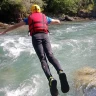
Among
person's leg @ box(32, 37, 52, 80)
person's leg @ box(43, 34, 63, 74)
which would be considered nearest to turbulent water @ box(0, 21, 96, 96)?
person's leg @ box(43, 34, 63, 74)

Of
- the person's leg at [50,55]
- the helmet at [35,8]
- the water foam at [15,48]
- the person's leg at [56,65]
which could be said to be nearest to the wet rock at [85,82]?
the person's leg at [56,65]

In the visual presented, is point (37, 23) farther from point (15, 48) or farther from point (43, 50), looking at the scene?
point (15, 48)

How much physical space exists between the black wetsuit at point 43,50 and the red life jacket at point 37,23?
12 centimetres

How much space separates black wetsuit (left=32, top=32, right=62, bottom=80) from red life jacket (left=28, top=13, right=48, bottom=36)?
12 centimetres

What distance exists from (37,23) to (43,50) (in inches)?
27.7

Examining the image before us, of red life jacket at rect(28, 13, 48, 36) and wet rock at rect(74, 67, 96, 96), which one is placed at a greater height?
red life jacket at rect(28, 13, 48, 36)

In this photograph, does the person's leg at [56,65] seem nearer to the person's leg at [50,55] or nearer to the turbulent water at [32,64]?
the person's leg at [50,55]

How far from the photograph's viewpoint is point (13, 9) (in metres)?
30.5

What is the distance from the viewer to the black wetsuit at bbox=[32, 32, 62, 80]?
20.8 feet

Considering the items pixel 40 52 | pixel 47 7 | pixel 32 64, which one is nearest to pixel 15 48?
pixel 32 64

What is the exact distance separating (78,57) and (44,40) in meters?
5.27

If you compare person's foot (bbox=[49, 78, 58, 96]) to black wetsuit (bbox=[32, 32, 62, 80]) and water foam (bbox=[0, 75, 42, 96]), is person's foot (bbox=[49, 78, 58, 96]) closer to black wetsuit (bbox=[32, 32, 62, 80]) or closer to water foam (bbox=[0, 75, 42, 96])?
black wetsuit (bbox=[32, 32, 62, 80])

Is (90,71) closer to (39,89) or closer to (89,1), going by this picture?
(39,89)

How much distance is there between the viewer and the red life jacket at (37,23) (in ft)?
21.5
